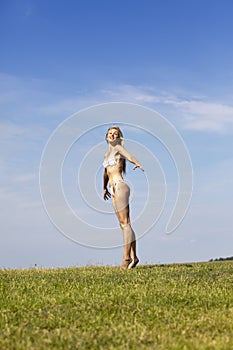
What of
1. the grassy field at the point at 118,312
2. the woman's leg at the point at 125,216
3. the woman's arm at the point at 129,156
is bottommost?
the grassy field at the point at 118,312

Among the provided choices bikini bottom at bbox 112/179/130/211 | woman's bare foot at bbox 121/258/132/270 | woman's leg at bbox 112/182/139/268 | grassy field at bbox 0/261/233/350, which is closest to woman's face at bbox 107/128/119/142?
bikini bottom at bbox 112/179/130/211

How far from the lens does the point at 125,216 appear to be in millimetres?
17000

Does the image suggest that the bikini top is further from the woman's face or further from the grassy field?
the grassy field

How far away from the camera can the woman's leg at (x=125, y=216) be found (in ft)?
55.4

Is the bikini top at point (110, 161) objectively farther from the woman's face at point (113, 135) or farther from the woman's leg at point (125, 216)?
the woman's leg at point (125, 216)

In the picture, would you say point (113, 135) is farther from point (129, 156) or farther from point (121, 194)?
point (121, 194)

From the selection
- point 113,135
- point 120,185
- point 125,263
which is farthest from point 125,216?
point 113,135

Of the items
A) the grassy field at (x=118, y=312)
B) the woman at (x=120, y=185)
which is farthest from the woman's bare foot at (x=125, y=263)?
the grassy field at (x=118, y=312)

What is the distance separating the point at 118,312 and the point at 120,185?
23.3 ft

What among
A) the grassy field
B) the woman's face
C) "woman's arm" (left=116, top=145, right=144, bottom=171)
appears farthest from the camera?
the woman's face

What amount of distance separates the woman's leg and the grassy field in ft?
7.45

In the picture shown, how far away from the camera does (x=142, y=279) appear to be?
539 inches

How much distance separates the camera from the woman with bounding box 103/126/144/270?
1691 cm

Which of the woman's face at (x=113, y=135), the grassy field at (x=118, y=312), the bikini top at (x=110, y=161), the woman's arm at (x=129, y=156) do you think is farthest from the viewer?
the woman's face at (x=113, y=135)
